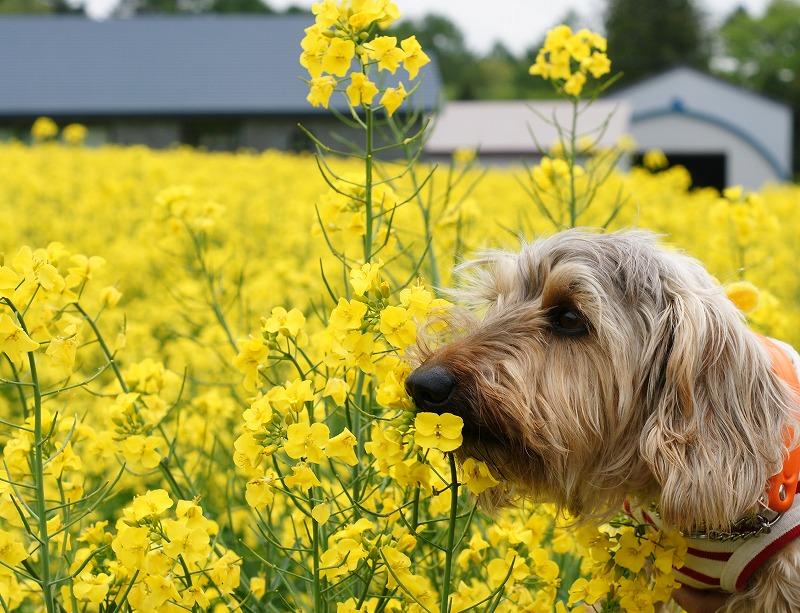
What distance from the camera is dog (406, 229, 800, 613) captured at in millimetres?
2076

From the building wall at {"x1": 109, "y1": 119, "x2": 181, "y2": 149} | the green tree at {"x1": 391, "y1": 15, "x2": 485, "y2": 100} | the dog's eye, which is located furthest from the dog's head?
the green tree at {"x1": 391, "y1": 15, "x2": 485, "y2": 100}

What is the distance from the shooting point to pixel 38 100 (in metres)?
35.9

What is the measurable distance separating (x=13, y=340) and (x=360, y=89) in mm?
890

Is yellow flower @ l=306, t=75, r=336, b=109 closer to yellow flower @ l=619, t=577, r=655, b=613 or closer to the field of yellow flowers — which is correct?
A: the field of yellow flowers

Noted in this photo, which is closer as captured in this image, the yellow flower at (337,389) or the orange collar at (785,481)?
the yellow flower at (337,389)

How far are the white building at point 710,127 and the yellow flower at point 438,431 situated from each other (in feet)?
110

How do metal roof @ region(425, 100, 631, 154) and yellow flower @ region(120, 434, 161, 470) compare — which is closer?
yellow flower @ region(120, 434, 161, 470)

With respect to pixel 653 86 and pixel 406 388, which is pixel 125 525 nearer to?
pixel 406 388

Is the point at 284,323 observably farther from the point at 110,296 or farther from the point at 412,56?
the point at 110,296

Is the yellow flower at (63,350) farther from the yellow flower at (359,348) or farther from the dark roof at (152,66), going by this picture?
the dark roof at (152,66)

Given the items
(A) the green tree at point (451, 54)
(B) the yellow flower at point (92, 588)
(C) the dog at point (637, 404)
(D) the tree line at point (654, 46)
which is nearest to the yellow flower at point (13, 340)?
(B) the yellow flower at point (92, 588)

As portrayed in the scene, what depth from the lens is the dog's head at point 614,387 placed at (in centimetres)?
206

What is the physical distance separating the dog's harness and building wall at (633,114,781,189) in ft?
114

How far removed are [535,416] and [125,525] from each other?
0.89m
